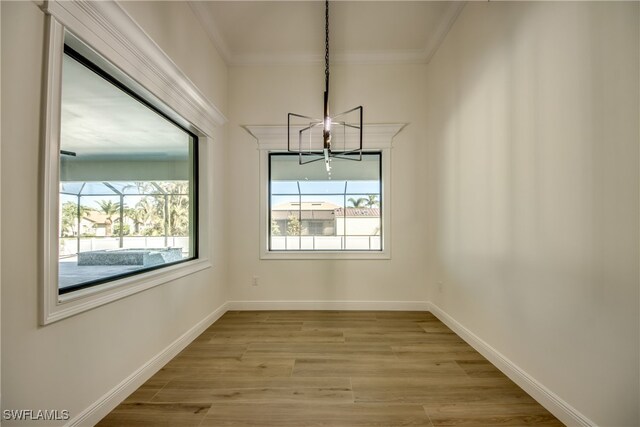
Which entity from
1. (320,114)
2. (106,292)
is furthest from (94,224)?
(320,114)

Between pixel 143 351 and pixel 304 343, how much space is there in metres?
1.33

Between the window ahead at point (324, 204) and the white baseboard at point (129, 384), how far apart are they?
164 centimetres

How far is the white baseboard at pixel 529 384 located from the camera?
164 cm

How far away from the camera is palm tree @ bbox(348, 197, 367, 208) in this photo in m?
4.07

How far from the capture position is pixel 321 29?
11.0ft

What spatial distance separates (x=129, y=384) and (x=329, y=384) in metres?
1.33

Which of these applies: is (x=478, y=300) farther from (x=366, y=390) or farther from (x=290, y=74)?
(x=290, y=74)

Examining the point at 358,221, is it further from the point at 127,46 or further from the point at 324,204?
the point at 127,46

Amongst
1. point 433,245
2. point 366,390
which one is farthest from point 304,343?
point 433,245

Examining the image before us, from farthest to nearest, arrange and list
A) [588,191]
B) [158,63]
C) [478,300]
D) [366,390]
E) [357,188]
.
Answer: [357,188], [478,300], [158,63], [366,390], [588,191]

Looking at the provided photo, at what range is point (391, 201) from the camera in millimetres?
3918

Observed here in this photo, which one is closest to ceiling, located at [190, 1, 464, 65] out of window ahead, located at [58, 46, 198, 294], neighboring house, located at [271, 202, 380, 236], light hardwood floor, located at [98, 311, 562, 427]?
window ahead, located at [58, 46, 198, 294]

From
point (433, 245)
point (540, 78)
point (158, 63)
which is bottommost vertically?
point (433, 245)

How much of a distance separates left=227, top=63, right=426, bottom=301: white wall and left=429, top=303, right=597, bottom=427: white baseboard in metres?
1.17
